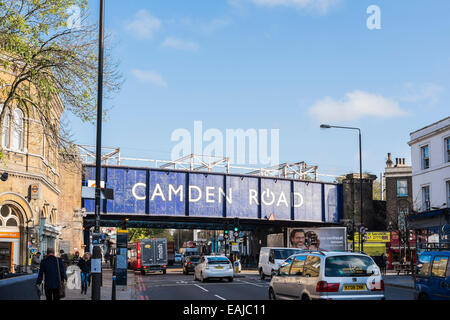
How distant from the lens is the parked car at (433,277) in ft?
42.5

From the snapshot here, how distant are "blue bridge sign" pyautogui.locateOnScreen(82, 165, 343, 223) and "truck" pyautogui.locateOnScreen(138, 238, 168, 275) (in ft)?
8.43

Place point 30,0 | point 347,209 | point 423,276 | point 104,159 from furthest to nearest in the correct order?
point 347,209, point 104,159, point 30,0, point 423,276

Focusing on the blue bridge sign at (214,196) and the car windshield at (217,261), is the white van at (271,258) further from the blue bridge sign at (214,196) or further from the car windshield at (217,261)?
the blue bridge sign at (214,196)

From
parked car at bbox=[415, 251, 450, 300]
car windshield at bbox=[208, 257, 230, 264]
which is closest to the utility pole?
parked car at bbox=[415, 251, 450, 300]

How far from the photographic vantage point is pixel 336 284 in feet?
42.4

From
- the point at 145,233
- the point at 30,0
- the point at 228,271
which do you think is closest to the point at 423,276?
the point at 30,0

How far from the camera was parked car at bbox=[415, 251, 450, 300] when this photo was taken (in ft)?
42.5

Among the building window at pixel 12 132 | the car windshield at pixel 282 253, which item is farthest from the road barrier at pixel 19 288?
the car windshield at pixel 282 253

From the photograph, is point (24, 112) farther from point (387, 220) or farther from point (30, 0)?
point (387, 220)

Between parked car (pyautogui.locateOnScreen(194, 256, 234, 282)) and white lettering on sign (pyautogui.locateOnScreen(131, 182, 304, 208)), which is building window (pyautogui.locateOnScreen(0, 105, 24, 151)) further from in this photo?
white lettering on sign (pyautogui.locateOnScreen(131, 182, 304, 208))

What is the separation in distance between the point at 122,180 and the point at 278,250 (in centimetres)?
1427

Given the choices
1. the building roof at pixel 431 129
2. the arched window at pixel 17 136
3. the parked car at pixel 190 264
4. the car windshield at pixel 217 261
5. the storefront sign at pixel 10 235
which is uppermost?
the building roof at pixel 431 129

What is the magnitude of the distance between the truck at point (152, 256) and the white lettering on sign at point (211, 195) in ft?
11.9

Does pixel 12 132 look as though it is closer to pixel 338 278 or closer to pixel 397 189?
pixel 338 278
